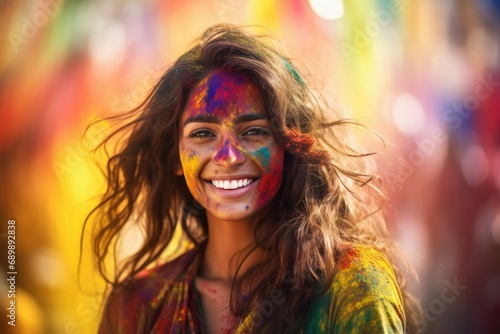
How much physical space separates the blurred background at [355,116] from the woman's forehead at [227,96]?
1.07 meters

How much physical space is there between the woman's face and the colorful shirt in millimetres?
324

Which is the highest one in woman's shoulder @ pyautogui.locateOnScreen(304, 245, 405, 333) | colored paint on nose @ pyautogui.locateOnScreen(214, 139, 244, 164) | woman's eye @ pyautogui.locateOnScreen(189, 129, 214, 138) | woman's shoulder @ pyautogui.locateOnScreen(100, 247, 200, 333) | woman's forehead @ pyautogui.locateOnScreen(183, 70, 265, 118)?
woman's forehead @ pyautogui.locateOnScreen(183, 70, 265, 118)

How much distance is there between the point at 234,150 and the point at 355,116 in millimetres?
1237

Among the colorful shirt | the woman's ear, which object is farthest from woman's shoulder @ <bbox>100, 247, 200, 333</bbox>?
the woman's ear

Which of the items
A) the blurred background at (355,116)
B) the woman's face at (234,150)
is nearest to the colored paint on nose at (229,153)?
the woman's face at (234,150)

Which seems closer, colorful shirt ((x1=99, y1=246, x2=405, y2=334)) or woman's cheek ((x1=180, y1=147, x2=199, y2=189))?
colorful shirt ((x1=99, y1=246, x2=405, y2=334))

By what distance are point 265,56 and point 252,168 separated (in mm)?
371

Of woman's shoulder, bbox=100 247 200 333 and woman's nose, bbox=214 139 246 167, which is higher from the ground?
woman's nose, bbox=214 139 246 167

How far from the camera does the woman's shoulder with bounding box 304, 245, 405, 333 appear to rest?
5.97 feet

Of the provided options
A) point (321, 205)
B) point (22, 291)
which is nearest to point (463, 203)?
point (321, 205)

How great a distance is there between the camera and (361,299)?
1847 millimetres

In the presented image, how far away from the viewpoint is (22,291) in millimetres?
3121

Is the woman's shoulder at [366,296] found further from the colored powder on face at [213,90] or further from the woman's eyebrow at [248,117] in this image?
the colored powder on face at [213,90]

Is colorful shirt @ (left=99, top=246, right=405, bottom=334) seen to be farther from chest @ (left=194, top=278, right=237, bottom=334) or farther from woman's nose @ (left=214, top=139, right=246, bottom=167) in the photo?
woman's nose @ (left=214, top=139, right=246, bottom=167)
